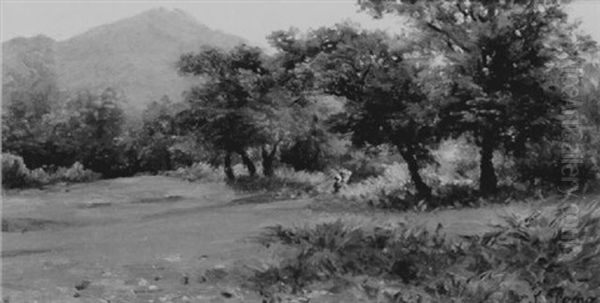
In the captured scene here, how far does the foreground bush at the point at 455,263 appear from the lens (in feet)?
20.7

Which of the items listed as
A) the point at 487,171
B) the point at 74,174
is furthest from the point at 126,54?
the point at 487,171

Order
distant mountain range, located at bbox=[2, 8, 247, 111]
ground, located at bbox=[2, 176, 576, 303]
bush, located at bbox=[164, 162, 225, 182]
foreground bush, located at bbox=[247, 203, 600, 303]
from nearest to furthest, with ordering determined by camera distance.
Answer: foreground bush, located at bbox=[247, 203, 600, 303] → ground, located at bbox=[2, 176, 576, 303] → bush, located at bbox=[164, 162, 225, 182] → distant mountain range, located at bbox=[2, 8, 247, 111]

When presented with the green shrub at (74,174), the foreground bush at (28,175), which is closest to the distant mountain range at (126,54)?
the green shrub at (74,174)

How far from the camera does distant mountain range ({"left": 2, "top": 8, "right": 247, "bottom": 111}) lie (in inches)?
2795

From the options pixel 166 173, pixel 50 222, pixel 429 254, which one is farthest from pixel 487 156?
Result: pixel 166 173

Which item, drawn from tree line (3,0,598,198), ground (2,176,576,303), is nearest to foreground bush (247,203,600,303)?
ground (2,176,576,303)

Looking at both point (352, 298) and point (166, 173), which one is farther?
point (166, 173)

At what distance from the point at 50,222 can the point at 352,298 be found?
1115cm

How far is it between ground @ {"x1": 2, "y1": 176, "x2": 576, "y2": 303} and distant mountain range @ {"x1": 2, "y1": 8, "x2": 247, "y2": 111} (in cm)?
4787

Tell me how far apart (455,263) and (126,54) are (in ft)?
301

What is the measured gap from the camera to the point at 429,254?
7723mm

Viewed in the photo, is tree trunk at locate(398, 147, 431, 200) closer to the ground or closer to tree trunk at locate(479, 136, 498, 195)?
tree trunk at locate(479, 136, 498, 195)

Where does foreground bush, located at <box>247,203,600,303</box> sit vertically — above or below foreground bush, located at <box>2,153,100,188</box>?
below

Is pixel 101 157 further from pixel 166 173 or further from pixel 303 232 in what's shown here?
pixel 303 232
